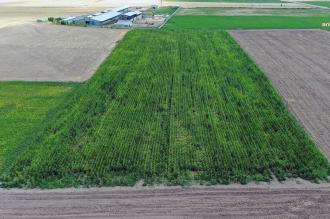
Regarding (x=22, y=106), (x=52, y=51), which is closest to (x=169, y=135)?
(x=22, y=106)

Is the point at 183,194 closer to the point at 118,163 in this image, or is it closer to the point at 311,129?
the point at 118,163

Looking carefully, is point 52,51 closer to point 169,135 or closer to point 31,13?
point 169,135

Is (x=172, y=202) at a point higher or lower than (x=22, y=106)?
lower

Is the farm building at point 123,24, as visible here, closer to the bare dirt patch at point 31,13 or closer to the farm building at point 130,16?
the farm building at point 130,16

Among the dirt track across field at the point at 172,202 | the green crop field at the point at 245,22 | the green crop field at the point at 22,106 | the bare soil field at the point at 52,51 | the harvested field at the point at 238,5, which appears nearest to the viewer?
the dirt track across field at the point at 172,202

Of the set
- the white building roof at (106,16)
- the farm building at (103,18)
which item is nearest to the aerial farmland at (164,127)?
the farm building at (103,18)

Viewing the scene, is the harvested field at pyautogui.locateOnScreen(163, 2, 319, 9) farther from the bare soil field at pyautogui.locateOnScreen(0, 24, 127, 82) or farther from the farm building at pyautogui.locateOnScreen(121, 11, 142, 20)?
the bare soil field at pyautogui.locateOnScreen(0, 24, 127, 82)

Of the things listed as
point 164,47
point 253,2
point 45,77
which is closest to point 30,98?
point 45,77

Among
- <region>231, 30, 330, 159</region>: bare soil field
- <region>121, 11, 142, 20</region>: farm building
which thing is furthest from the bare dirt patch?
<region>231, 30, 330, 159</region>: bare soil field
